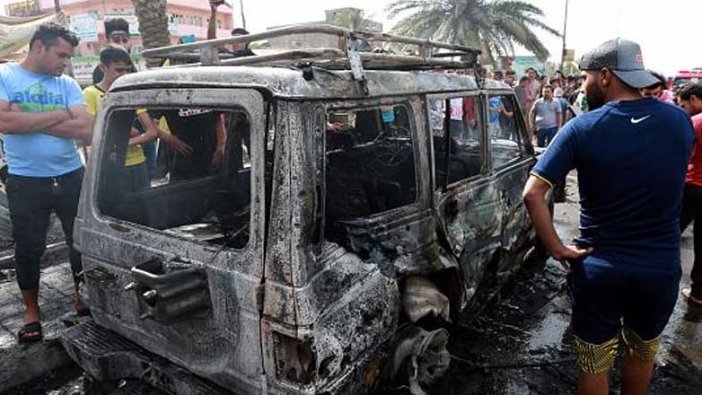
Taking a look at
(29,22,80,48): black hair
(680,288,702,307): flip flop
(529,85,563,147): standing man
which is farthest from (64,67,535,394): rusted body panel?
(529,85,563,147): standing man

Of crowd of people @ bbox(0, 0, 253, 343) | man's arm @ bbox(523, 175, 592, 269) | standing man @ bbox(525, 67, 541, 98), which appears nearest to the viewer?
man's arm @ bbox(523, 175, 592, 269)

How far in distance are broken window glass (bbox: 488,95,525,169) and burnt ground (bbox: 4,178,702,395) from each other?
110cm

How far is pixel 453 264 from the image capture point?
8.70 ft

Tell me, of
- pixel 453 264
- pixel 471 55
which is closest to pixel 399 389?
pixel 453 264

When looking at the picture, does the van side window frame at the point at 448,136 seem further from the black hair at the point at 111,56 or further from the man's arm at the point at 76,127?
the black hair at the point at 111,56

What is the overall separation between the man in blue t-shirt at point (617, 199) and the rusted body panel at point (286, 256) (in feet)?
2.20

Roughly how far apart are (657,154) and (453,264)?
42.9 inches

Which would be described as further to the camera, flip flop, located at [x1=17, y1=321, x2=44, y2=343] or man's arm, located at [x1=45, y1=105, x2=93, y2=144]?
flip flop, located at [x1=17, y1=321, x2=44, y2=343]

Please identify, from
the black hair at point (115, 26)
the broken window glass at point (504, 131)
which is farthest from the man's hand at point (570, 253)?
the black hair at point (115, 26)

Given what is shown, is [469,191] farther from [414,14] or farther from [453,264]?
[414,14]

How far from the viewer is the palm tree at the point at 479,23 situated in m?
20.1

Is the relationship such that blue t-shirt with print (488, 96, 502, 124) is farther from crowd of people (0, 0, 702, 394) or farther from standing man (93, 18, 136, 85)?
standing man (93, 18, 136, 85)

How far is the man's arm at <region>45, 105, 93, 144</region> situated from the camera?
3.15 m

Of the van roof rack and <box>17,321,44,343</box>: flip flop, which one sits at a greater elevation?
the van roof rack
